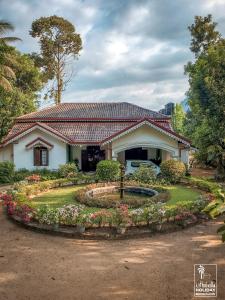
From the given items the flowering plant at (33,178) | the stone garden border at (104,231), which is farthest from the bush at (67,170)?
→ the stone garden border at (104,231)

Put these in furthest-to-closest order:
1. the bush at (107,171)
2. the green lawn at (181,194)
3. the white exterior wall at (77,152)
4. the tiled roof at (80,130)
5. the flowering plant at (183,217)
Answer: the white exterior wall at (77,152) < the tiled roof at (80,130) < the bush at (107,171) < the green lawn at (181,194) < the flowering plant at (183,217)

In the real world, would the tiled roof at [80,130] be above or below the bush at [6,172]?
above

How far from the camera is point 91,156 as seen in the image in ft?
91.0

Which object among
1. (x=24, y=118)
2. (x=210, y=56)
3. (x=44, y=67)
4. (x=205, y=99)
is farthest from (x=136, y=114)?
(x=44, y=67)

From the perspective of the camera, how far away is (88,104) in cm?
3234

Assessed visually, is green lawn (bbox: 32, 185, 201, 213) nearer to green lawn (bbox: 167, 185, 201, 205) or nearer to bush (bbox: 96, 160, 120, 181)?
green lawn (bbox: 167, 185, 201, 205)

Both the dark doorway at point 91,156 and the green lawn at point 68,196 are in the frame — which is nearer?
the green lawn at point 68,196

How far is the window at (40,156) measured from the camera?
25797 mm

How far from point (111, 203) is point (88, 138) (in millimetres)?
12468

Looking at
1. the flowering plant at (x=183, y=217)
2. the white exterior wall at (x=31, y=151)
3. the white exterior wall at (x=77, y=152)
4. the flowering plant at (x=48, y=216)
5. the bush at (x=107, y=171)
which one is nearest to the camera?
the flowering plant at (x=48, y=216)

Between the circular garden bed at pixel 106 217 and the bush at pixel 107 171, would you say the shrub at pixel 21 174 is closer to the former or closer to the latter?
the bush at pixel 107 171

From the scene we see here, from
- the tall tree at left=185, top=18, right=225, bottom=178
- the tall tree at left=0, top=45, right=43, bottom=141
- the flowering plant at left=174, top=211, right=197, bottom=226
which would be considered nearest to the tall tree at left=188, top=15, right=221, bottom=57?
the tall tree at left=185, top=18, right=225, bottom=178

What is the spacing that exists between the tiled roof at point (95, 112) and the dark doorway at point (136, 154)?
3.02m

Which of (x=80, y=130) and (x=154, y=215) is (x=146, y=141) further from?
(x=154, y=215)
